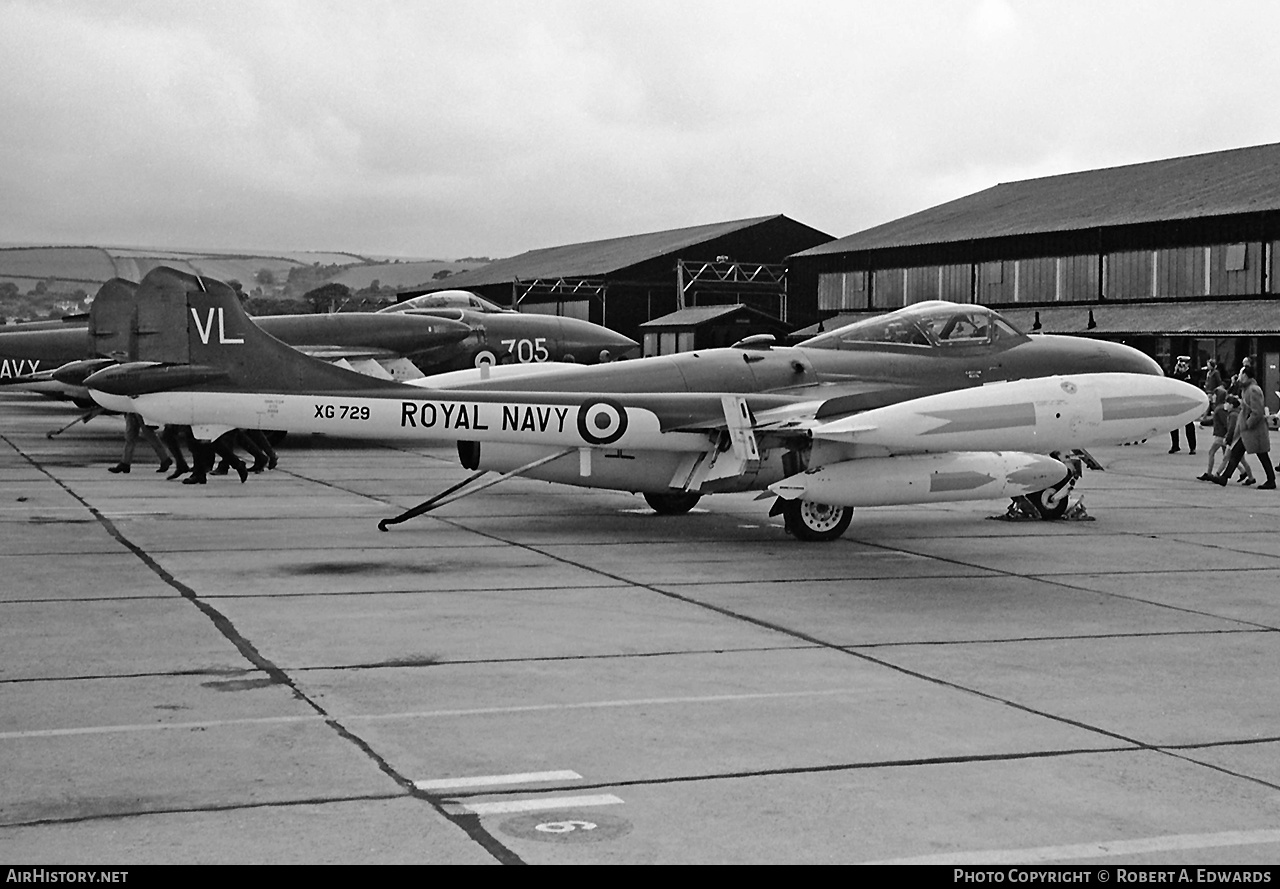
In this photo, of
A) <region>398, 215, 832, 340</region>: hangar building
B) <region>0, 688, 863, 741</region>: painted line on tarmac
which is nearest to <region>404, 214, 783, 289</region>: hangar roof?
<region>398, 215, 832, 340</region>: hangar building

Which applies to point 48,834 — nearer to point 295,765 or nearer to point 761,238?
point 295,765

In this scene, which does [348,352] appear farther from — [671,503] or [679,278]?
[679,278]

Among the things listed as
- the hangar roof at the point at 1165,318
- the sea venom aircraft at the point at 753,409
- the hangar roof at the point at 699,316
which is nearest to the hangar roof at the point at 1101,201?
the hangar roof at the point at 1165,318

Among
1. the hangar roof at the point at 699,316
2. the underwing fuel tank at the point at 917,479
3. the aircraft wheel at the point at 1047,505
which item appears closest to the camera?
the underwing fuel tank at the point at 917,479

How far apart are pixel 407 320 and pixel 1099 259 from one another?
27.0 meters

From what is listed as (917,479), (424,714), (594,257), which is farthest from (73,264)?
(424,714)

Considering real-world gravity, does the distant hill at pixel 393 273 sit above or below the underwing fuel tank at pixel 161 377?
above

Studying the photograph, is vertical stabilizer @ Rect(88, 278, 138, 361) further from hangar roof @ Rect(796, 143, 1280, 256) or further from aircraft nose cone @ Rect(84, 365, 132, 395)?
hangar roof @ Rect(796, 143, 1280, 256)

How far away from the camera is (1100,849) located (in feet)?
18.4

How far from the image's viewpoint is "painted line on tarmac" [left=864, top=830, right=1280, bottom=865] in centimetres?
545

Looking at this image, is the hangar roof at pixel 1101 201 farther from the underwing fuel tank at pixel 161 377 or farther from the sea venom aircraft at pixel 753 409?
the underwing fuel tank at pixel 161 377

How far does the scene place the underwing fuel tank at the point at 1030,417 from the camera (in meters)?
13.2

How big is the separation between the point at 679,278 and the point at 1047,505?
4905cm

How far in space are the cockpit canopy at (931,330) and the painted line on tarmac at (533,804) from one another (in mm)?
10881
